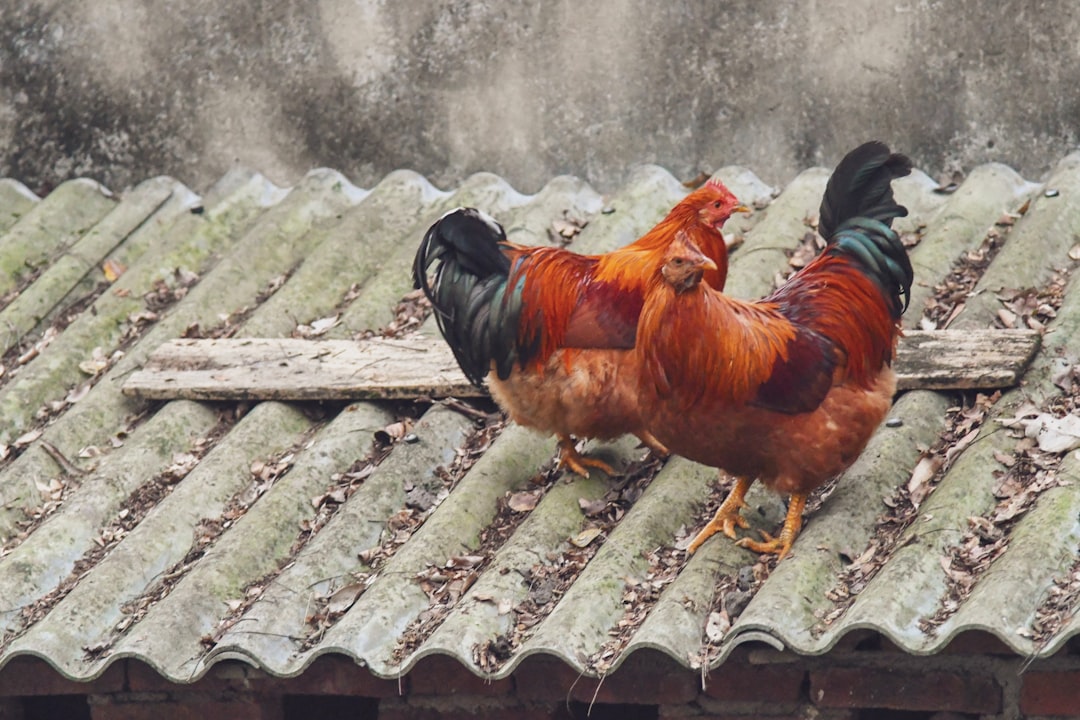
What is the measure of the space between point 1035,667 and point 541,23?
15.5 ft

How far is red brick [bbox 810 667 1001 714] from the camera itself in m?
4.20

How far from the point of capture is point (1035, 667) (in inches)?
162

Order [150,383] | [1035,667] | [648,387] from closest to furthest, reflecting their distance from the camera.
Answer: [1035,667] < [648,387] < [150,383]

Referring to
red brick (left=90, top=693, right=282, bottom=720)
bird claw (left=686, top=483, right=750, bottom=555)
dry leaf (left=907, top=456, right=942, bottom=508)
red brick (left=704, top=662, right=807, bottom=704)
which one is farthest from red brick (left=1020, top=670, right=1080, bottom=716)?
red brick (left=90, top=693, right=282, bottom=720)

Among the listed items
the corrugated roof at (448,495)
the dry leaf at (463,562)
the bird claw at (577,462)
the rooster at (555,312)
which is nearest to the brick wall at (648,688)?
the corrugated roof at (448,495)

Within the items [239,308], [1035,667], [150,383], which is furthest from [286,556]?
[1035,667]

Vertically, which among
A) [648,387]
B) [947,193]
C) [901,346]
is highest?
[648,387]

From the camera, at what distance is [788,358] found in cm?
464

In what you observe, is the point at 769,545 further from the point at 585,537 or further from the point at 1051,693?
the point at 1051,693

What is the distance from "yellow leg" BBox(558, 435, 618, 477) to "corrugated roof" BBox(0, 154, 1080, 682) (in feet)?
0.29

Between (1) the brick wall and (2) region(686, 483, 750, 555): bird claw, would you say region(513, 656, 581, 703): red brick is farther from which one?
(2) region(686, 483, 750, 555): bird claw

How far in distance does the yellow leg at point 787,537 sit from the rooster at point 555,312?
0.72 m

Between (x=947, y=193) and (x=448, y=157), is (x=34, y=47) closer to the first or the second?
(x=448, y=157)

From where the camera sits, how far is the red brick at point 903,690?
4.20 meters
